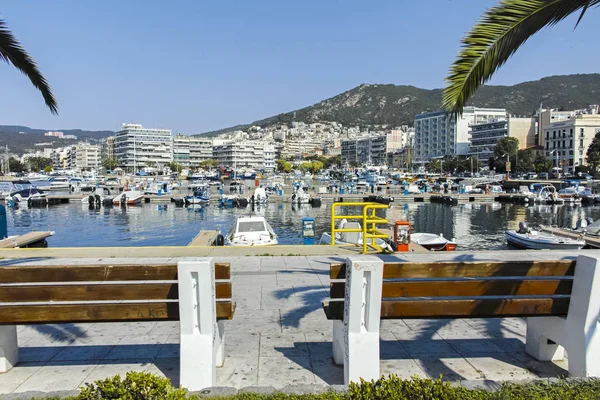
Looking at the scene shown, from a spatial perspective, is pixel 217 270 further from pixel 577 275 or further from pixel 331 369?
pixel 577 275

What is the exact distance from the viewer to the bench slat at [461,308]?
14.4 ft

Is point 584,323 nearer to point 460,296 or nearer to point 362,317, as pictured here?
point 460,296

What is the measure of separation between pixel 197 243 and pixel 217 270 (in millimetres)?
12679

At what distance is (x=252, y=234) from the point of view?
21.3 m

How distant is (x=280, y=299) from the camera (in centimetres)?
795

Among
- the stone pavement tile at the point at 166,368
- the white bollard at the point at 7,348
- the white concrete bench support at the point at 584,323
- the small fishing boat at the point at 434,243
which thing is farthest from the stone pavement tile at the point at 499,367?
the small fishing boat at the point at 434,243

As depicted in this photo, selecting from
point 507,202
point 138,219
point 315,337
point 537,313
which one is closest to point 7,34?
point 315,337

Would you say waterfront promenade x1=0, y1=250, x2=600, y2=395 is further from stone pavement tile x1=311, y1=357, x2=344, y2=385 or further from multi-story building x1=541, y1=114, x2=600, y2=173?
multi-story building x1=541, y1=114, x2=600, y2=173

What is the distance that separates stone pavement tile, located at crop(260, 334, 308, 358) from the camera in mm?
5418

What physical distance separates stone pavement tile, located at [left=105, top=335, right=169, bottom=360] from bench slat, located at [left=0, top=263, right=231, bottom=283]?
4.82ft

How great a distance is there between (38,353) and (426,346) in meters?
4.41

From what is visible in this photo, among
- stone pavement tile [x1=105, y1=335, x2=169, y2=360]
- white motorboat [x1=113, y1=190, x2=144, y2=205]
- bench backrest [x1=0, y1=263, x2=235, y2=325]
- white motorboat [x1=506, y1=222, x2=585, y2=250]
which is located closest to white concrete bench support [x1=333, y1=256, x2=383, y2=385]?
bench backrest [x1=0, y1=263, x2=235, y2=325]

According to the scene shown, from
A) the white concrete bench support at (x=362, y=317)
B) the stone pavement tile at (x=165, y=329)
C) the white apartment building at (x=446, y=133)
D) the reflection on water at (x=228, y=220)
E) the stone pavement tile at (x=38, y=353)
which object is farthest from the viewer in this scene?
the white apartment building at (x=446, y=133)

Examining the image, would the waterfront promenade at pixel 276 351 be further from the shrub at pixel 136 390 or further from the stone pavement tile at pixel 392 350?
the shrub at pixel 136 390
